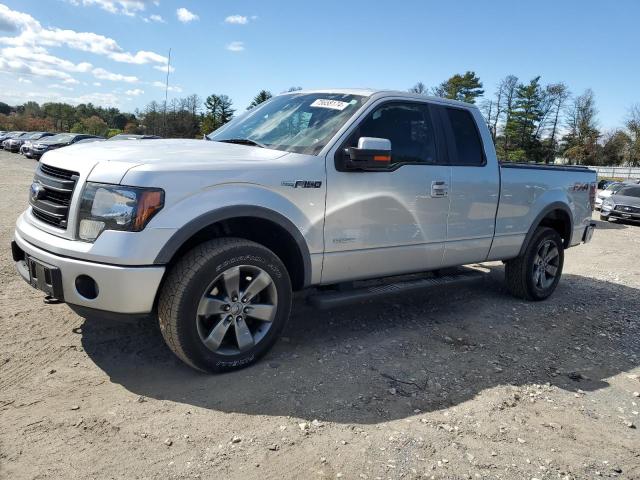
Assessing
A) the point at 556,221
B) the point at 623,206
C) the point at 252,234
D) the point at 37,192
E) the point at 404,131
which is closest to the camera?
the point at 37,192

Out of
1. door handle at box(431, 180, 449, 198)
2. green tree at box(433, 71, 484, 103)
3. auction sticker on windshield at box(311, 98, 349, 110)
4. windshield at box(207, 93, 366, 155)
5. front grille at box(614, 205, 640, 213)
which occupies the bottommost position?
front grille at box(614, 205, 640, 213)

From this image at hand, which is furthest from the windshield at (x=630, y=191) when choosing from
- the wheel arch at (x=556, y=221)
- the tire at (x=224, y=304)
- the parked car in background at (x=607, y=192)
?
Result: the tire at (x=224, y=304)

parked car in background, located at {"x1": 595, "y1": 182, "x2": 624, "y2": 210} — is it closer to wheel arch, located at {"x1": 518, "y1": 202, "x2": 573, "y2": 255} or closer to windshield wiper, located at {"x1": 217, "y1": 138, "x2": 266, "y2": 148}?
wheel arch, located at {"x1": 518, "y1": 202, "x2": 573, "y2": 255}

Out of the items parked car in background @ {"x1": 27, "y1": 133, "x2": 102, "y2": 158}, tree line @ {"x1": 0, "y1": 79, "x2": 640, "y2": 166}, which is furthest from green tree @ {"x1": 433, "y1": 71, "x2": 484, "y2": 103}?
parked car in background @ {"x1": 27, "y1": 133, "x2": 102, "y2": 158}

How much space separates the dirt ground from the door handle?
4.13 ft

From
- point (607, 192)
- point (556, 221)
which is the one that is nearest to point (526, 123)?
point (607, 192)

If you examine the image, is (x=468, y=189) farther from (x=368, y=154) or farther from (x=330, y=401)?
(x=330, y=401)

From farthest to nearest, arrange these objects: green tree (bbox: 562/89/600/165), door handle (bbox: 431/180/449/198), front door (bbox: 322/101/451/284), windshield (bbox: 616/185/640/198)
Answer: green tree (bbox: 562/89/600/165)
windshield (bbox: 616/185/640/198)
door handle (bbox: 431/180/449/198)
front door (bbox: 322/101/451/284)

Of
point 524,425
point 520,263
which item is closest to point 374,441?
point 524,425

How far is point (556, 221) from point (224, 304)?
15.3ft

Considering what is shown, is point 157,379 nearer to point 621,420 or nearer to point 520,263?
point 621,420

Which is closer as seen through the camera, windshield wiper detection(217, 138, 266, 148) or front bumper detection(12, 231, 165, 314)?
front bumper detection(12, 231, 165, 314)

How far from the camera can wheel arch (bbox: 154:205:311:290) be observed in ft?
10.7

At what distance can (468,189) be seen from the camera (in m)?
4.91
